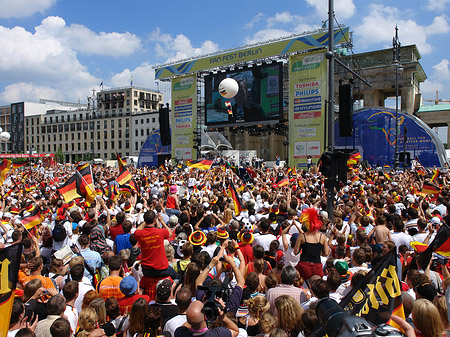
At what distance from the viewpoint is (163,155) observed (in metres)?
45.6

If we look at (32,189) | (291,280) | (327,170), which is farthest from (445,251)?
(32,189)

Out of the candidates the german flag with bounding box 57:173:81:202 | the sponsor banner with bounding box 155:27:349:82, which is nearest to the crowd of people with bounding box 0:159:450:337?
the german flag with bounding box 57:173:81:202

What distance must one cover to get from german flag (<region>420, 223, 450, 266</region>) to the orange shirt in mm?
3782

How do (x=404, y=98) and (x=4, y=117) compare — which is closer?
(x=404, y=98)

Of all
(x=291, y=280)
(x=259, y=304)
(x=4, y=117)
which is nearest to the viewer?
(x=259, y=304)

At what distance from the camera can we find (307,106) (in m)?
30.8

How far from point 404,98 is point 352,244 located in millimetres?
48050

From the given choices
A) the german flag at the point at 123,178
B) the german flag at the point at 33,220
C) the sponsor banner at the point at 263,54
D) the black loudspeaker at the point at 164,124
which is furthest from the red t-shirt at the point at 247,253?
the black loudspeaker at the point at 164,124

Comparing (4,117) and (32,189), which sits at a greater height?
(4,117)

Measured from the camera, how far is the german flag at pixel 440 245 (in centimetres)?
447

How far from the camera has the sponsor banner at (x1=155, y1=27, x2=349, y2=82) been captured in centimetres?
3136

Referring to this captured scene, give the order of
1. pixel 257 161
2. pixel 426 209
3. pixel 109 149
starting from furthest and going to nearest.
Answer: pixel 109 149
pixel 257 161
pixel 426 209

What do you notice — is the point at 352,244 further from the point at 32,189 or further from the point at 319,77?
the point at 319,77

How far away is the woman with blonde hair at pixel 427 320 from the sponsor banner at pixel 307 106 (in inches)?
1084
